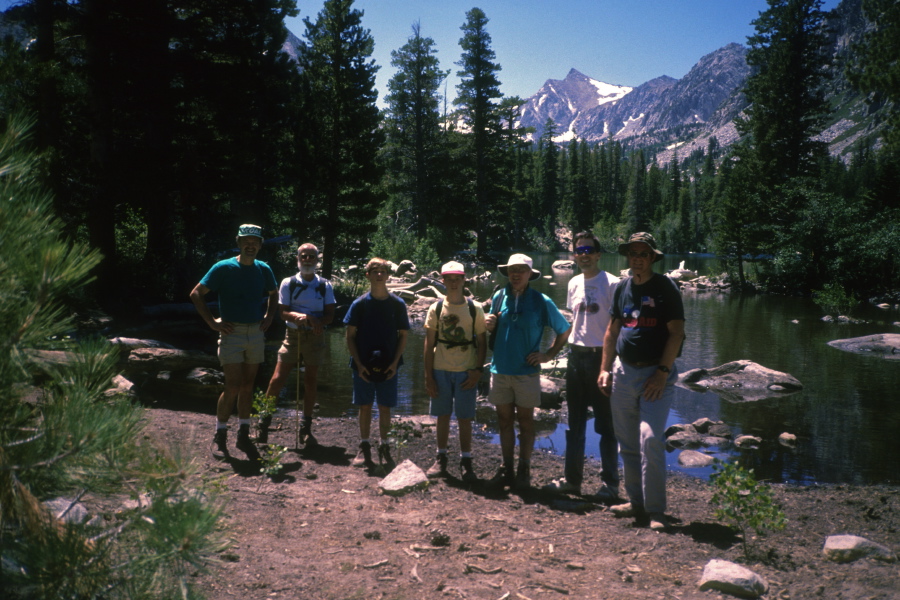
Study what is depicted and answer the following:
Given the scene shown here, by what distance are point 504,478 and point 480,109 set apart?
128 feet

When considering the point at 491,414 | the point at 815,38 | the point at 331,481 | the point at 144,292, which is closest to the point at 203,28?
the point at 144,292

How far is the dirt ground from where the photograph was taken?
3260 mm

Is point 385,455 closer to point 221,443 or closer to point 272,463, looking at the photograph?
point 272,463

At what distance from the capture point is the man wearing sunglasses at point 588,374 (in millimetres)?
5207

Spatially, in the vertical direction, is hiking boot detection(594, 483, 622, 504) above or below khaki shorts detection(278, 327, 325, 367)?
below

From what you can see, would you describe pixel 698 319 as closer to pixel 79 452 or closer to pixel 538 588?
pixel 538 588

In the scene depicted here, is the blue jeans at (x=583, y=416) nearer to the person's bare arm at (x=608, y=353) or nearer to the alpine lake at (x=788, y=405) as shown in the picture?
the person's bare arm at (x=608, y=353)

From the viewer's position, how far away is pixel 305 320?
5852mm

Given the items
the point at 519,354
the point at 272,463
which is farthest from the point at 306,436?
the point at 519,354

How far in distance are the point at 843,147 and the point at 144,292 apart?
22236 centimetres

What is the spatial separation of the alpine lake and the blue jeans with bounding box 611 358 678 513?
265cm

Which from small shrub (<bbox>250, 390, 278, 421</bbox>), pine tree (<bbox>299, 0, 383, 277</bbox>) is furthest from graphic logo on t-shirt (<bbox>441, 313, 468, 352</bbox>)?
pine tree (<bbox>299, 0, 383, 277</bbox>)

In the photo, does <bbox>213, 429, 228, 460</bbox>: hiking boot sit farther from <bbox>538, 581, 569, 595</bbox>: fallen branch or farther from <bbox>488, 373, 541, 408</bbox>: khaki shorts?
<bbox>538, 581, 569, 595</bbox>: fallen branch

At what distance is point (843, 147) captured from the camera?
624ft
